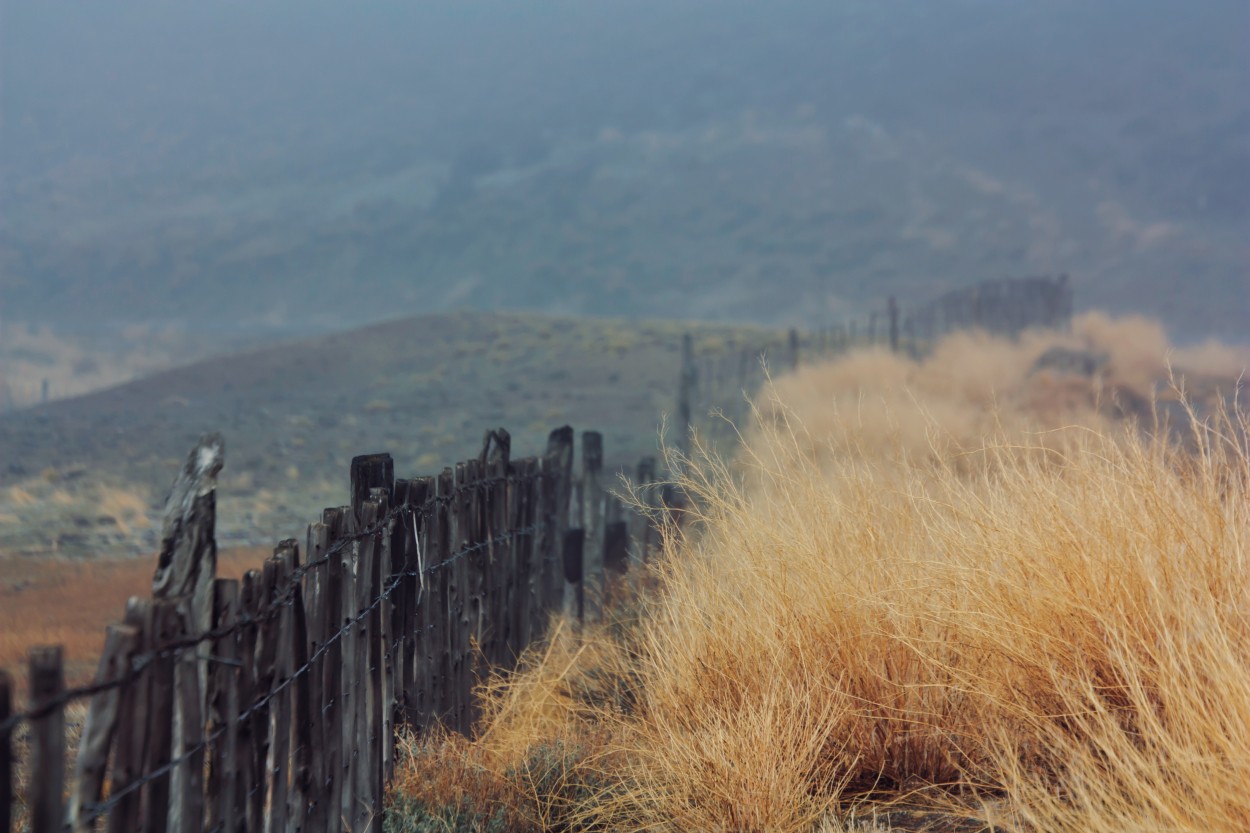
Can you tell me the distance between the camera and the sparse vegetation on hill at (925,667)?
3.42 m

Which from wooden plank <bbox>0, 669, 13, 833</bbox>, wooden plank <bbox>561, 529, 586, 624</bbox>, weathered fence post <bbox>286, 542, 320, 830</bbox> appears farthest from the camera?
wooden plank <bbox>561, 529, 586, 624</bbox>

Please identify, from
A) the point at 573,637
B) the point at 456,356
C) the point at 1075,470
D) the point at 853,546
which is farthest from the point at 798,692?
the point at 456,356

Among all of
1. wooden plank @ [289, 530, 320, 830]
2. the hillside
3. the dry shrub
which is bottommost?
the hillside

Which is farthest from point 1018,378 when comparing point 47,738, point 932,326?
point 47,738

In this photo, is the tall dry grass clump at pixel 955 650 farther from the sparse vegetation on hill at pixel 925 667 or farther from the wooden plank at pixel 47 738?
the wooden plank at pixel 47 738

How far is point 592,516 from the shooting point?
870 cm

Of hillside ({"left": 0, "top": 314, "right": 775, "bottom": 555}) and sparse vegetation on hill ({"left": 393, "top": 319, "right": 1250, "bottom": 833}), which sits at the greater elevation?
sparse vegetation on hill ({"left": 393, "top": 319, "right": 1250, "bottom": 833})

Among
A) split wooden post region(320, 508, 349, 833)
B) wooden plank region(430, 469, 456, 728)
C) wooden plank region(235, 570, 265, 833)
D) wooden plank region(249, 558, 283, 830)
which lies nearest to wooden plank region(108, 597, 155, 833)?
wooden plank region(235, 570, 265, 833)

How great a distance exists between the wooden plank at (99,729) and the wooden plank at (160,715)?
110 mm

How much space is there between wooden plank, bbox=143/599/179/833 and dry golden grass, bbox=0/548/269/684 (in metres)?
5.95

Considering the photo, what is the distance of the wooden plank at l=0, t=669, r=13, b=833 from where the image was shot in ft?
5.71

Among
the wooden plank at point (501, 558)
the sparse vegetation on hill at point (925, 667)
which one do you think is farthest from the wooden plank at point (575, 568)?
the sparse vegetation on hill at point (925, 667)

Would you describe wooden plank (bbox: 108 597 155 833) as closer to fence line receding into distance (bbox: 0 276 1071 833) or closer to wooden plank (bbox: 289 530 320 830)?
fence line receding into distance (bbox: 0 276 1071 833)

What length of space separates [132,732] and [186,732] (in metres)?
0.21
